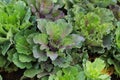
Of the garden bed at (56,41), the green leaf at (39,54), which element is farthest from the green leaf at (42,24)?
the green leaf at (39,54)

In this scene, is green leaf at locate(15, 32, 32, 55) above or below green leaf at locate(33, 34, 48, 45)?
below

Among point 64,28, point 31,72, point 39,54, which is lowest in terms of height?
point 31,72

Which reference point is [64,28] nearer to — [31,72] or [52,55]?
[52,55]

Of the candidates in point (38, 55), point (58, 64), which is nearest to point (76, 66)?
point (58, 64)

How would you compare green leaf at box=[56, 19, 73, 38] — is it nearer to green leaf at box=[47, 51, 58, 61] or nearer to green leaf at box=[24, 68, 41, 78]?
green leaf at box=[47, 51, 58, 61]

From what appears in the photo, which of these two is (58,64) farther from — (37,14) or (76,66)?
(37,14)

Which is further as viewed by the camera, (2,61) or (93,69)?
(2,61)

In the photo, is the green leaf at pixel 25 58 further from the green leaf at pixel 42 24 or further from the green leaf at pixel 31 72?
the green leaf at pixel 42 24

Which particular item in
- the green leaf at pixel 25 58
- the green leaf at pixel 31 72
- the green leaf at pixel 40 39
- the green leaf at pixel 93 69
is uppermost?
the green leaf at pixel 40 39

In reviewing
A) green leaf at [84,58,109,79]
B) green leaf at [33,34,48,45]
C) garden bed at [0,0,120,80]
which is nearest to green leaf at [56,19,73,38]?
garden bed at [0,0,120,80]

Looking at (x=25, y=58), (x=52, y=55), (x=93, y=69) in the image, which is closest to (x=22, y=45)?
(x=25, y=58)

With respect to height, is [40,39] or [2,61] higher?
[40,39]
